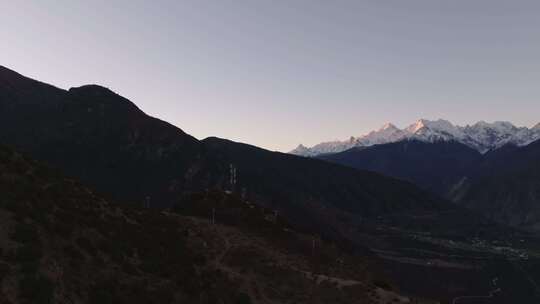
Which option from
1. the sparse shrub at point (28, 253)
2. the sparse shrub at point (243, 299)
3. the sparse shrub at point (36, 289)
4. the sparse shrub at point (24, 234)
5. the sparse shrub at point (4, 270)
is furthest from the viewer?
the sparse shrub at point (243, 299)

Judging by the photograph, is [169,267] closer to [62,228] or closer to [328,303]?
[62,228]

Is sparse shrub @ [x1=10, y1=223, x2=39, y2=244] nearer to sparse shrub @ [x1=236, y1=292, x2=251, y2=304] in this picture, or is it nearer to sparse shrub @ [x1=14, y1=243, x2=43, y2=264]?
sparse shrub @ [x1=14, y1=243, x2=43, y2=264]

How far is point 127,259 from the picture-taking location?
46031 millimetres

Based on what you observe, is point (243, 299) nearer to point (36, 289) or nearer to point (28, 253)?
point (28, 253)

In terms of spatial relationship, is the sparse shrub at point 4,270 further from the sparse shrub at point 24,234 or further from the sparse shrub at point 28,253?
the sparse shrub at point 24,234

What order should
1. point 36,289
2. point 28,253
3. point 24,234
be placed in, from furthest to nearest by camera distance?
point 24,234 < point 28,253 < point 36,289

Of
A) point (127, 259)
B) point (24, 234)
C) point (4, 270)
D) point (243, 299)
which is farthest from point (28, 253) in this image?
point (243, 299)

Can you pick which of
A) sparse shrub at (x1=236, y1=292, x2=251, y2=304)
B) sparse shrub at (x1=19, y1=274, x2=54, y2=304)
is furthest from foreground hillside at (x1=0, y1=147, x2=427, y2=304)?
sparse shrub at (x1=236, y1=292, x2=251, y2=304)

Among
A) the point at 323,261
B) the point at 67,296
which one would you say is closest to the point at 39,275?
the point at 67,296

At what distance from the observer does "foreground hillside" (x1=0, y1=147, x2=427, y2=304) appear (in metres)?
35.6

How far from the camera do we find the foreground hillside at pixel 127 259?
35.6 meters

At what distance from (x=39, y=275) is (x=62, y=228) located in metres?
8.58

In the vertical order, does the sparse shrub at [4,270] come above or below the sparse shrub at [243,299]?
above

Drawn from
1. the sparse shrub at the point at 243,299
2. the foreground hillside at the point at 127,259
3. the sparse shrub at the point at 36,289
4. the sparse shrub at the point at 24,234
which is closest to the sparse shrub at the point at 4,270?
the foreground hillside at the point at 127,259
